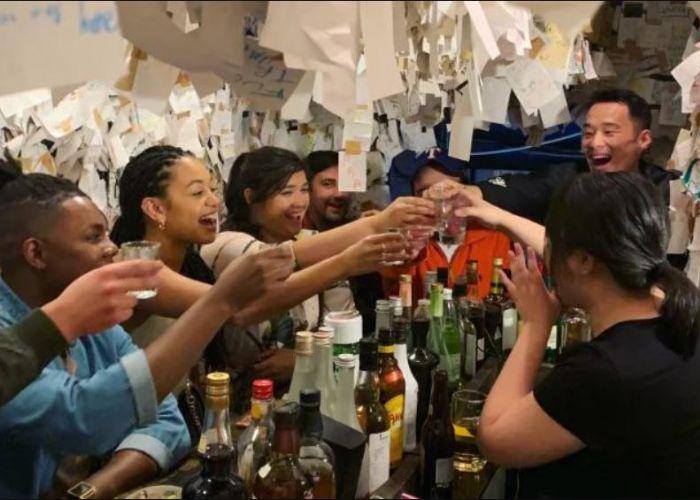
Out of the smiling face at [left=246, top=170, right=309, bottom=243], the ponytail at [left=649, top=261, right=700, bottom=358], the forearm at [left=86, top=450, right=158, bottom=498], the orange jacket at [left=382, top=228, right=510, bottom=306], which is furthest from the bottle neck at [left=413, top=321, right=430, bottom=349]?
the orange jacket at [left=382, top=228, right=510, bottom=306]

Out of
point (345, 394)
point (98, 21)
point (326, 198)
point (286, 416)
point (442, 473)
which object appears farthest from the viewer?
point (326, 198)

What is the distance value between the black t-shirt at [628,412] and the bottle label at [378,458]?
0.91ft

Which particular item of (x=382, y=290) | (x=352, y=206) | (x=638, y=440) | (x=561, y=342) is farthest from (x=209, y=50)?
(x=352, y=206)

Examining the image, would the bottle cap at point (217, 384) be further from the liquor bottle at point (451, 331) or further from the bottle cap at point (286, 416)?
the liquor bottle at point (451, 331)

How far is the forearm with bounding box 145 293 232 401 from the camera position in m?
1.04

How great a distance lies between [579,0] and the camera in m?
0.78

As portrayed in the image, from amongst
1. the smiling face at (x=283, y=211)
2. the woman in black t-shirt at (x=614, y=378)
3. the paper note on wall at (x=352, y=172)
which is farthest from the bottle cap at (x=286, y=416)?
the smiling face at (x=283, y=211)

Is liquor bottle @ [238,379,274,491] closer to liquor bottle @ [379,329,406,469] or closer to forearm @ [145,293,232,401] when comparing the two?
forearm @ [145,293,232,401]

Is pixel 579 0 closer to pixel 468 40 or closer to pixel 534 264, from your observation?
pixel 468 40

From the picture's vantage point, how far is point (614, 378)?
115 cm

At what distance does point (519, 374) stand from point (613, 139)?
1540 millimetres

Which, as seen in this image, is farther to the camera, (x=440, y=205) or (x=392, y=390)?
(x=440, y=205)

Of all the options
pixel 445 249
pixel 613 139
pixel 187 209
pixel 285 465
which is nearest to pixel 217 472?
pixel 285 465

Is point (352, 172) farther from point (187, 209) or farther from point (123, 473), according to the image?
point (123, 473)
